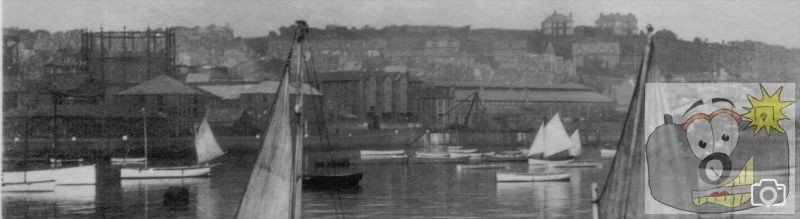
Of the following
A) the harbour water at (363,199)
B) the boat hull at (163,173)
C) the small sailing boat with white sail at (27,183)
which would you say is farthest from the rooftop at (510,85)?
the small sailing boat with white sail at (27,183)

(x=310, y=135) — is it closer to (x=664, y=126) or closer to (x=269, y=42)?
(x=269, y=42)

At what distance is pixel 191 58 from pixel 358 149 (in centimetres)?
4216

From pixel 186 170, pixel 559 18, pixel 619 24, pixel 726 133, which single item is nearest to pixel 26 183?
pixel 186 170

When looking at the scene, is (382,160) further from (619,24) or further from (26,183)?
(619,24)

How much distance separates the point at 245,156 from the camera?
70438mm

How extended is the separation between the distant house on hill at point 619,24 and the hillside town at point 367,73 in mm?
232

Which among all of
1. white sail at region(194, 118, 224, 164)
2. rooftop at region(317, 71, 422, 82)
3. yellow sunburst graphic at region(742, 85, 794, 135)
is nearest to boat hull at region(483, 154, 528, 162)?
white sail at region(194, 118, 224, 164)

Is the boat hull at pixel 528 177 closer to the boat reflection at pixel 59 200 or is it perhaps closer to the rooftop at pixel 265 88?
the boat reflection at pixel 59 200

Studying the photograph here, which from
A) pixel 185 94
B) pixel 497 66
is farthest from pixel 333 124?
pixel 497 66

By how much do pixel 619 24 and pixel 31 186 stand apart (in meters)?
66.0

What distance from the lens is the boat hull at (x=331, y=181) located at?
41.1 m

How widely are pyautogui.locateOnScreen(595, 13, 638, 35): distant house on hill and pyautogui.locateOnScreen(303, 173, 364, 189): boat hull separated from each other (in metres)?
48.1

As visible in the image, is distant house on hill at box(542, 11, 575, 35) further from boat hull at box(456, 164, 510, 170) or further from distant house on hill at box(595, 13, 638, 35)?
boat hull at box(456, 164, 510, 170)

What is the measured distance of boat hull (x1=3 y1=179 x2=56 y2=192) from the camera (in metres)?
40.9
